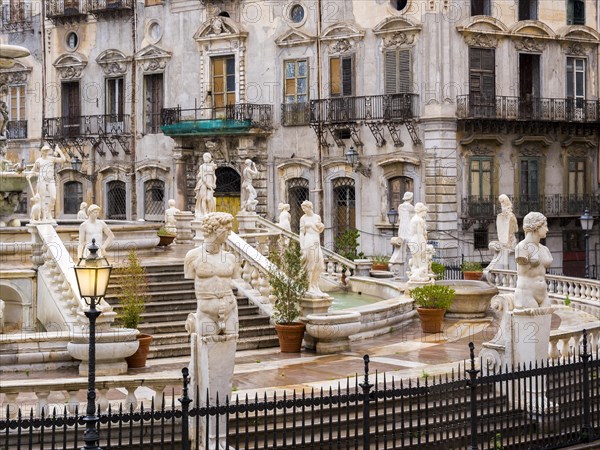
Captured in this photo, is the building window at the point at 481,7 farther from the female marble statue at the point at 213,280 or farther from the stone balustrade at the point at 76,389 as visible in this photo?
the stone balustrade at the point at 76,389

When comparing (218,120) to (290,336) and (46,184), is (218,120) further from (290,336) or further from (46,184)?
(290,336)

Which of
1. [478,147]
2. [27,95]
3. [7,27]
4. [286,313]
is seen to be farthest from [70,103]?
[286,313]

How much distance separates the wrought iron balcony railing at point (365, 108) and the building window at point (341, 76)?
1.65 feet

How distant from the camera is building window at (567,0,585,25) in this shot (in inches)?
1373

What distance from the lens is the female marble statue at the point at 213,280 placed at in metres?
11.2

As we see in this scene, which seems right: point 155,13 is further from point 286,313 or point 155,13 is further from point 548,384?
point 548,384

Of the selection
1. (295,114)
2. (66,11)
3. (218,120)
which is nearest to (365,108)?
(295,114)

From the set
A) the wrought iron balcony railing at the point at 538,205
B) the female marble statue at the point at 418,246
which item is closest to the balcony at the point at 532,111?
the wrought iron balcony railing at the point at 538,205

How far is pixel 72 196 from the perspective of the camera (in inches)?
1602

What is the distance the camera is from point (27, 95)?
41.7 meters

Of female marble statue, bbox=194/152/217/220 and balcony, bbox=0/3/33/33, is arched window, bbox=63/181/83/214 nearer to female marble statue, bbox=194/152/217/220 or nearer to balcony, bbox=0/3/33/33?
balcony, bbox=0/3/33/33

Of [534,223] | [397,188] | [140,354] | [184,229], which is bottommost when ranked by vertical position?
[140,354]

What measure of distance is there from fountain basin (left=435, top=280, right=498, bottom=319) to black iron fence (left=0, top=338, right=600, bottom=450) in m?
7.08

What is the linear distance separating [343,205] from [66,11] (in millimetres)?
13883
